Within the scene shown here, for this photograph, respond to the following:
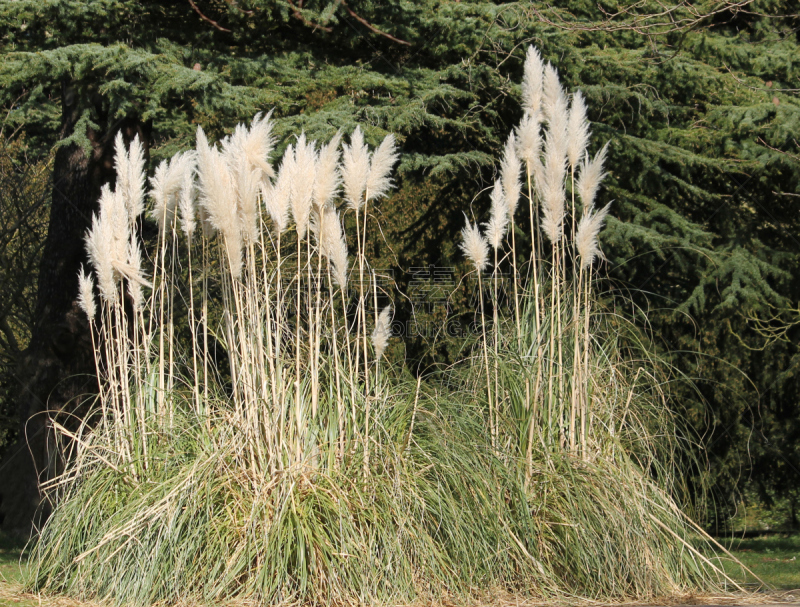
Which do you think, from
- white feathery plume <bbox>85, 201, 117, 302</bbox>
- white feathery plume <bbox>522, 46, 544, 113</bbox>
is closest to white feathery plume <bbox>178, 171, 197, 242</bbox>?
white feathery plume <bbox>85, 201, 117, 302</bbox>

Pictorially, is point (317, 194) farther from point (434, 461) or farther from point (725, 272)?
point (725, 272)

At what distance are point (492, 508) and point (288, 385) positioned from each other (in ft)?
4.44

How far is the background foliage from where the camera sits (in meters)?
7.80

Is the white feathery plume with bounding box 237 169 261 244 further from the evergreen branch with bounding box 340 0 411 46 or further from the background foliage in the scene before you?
Answer: the evergreen branch with bounding box 340 0 411 46

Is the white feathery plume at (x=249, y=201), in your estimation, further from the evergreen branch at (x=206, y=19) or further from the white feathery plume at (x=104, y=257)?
the evergreen branch at (x=206, y=19)

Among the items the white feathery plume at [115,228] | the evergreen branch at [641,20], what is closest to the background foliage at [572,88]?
the evergreen branch at [641,20]

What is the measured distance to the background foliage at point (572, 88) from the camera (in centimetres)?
780

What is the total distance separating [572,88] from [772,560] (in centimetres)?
509

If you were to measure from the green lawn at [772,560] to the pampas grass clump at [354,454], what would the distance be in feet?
4.34

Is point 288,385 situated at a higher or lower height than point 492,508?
higher

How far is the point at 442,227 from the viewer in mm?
9844

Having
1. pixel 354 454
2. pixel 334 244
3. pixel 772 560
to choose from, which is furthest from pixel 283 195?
pixel 772 560

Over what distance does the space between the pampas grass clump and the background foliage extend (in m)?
2.54

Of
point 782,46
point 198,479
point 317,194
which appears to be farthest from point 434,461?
point 782,46
